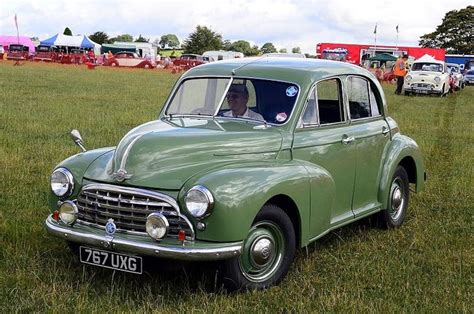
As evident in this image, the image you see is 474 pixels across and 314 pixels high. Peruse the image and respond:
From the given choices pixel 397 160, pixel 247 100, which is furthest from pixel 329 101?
pixel 397 160

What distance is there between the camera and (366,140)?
5363 mm

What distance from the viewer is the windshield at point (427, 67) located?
1013 inches

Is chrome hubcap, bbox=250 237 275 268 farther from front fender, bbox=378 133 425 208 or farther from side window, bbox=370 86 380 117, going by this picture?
side window, bbox=370 86 380 117

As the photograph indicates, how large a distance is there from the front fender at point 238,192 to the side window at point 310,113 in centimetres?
77

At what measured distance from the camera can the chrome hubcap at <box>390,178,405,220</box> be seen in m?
5.90

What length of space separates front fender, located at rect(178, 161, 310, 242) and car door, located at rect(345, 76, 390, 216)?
1.31 m

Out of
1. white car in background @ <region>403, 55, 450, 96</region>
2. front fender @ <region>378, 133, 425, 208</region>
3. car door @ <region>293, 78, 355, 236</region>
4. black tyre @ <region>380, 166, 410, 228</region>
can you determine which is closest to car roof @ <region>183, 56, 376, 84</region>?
car door @ <region>293, 78, 355, 236</region>

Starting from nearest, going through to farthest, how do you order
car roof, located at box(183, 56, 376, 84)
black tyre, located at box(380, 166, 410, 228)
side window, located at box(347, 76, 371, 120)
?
car roof, located at box(183, 56, 376, 84) → side window, located at box(347, 76, 371, 120) → black tyre, located at box(380, 166, 410, 228)

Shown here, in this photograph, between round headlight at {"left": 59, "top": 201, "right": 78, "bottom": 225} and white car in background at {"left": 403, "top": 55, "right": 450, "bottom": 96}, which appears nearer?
round headlight at {"left": 59, "top": 201, "right": 78, "bottom": 225}

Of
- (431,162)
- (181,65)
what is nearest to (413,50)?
(181,65)

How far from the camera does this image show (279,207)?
13.6ft

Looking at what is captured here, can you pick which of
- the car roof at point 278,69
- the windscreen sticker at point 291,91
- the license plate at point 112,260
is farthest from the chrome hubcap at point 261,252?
the car roof at point 278,69

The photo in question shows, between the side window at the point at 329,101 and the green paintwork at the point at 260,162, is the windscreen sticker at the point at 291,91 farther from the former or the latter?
the side window at the point at 329,101

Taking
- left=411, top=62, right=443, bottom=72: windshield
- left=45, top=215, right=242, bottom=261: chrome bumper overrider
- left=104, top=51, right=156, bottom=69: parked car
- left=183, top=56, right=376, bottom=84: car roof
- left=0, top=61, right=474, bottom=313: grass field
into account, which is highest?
left=183, top=56, right=376, bottom=84: car roof
